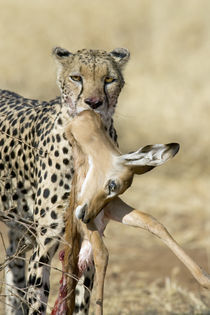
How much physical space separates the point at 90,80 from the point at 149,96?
589 centimetres

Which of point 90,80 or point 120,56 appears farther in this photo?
point 120,56

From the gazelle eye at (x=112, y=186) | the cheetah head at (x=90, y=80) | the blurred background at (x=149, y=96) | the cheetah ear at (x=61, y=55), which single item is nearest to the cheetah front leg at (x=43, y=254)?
the cheetah head at (x=90, y=80)

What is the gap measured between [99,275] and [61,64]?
1564 mm

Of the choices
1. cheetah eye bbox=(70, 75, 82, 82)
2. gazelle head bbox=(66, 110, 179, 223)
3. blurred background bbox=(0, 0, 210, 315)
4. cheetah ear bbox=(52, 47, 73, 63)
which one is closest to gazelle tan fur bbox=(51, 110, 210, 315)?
gazelle head bbox=(66, 110, 179, 223)

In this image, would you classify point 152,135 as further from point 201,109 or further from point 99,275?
point 99,275

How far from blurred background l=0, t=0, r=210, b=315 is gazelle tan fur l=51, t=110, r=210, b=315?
265 centimetres

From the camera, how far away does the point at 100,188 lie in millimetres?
3045

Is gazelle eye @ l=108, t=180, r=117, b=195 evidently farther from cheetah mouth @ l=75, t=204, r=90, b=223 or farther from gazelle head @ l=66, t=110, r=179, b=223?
cheetah mouth @ l=75, t=204, r=90, b=223

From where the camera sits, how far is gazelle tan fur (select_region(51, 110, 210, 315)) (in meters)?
2.94

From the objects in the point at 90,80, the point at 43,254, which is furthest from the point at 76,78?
the point at 43,254

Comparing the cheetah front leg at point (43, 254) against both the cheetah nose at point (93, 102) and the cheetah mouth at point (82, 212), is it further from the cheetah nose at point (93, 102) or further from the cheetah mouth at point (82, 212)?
the cheetah mouth at point (82, 212)

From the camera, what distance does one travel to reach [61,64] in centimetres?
437

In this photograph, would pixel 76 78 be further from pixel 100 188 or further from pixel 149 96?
pixel 149 96

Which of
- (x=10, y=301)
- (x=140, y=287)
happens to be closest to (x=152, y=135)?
(x=140, y=287)
